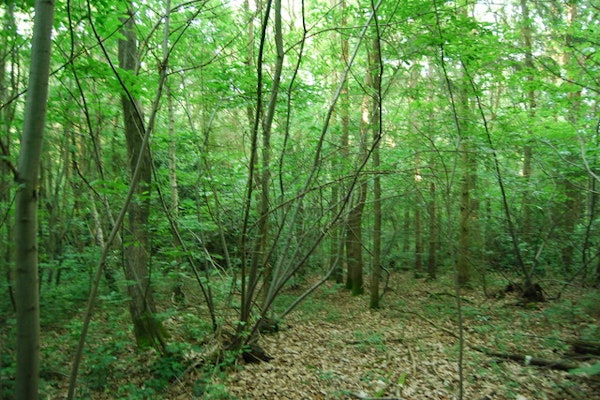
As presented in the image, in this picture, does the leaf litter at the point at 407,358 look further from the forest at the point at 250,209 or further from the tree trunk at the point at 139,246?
the tree trunk at the point at 139,246

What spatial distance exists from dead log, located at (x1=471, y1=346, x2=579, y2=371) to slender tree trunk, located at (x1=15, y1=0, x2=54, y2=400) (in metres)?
5.91

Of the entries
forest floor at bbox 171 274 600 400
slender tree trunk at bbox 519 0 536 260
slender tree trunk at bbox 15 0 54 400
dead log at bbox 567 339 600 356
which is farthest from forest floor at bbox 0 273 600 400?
slender tree trunk at bbox 519 0 536 260

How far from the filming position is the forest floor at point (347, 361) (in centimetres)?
467

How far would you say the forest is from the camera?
3.61 m

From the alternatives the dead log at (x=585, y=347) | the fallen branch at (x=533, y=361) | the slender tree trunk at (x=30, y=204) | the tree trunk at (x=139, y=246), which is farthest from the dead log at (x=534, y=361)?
the slender tree trunk at (x=30, y=204)

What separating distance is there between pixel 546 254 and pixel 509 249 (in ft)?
5.65

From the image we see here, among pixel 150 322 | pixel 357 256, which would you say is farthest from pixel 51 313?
pixel 357 256

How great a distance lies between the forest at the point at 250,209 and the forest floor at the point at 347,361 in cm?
4

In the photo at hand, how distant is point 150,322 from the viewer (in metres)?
5.49

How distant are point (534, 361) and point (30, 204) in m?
6.30

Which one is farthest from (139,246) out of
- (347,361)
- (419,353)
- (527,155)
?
(527,155)

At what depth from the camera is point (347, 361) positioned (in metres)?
6.07

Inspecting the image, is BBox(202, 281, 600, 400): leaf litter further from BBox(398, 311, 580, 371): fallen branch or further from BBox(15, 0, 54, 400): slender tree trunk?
BBox(15, 0, 54, 400): slender tree trunk

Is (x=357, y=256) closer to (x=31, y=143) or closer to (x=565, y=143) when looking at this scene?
(x=565, y=143)
